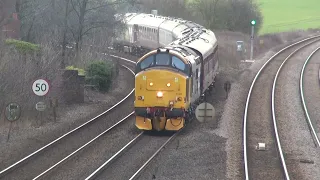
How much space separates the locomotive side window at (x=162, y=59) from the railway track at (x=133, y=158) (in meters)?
2.46

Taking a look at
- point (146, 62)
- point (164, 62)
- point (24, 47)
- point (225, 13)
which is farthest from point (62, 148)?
point (225, 13)

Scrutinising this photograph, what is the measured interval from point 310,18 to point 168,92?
65.4 meters

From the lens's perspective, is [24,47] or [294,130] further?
[24,47]

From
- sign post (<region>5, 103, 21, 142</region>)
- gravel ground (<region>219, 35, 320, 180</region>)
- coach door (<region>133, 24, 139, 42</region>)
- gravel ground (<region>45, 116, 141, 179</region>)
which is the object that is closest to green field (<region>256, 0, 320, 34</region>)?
coach door (<region>133, 24, 139, 42</region>)

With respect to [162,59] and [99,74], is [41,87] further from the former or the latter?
[99,74]

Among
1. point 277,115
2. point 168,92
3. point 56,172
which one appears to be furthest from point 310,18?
point 56,172

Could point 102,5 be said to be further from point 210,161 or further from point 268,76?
point 210,161

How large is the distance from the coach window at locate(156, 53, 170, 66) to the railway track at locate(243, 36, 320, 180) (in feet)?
11.7

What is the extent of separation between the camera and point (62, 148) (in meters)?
18.2

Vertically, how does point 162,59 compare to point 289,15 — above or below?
below

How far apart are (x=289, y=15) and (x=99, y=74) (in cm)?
5856

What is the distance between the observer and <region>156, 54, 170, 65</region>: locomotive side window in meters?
20.3

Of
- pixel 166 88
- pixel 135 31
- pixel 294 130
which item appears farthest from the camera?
pixel 135 31

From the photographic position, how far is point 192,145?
18.9 metres
